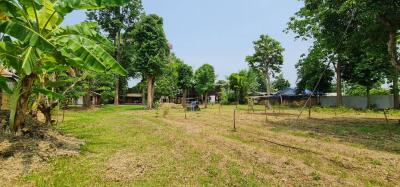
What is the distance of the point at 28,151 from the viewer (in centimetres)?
766

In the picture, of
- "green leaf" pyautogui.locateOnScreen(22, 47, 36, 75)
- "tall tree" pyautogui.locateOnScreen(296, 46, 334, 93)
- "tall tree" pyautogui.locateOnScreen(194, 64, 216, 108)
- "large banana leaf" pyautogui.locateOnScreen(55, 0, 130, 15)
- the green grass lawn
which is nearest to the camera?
the green grass lawn

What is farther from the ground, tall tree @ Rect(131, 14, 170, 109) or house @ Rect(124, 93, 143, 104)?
tall tree @ Rect(131, 14, 170, 109)

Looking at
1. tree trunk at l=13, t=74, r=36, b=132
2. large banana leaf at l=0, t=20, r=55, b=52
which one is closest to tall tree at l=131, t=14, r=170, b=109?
tree trunk at l=13, t=74, r=36, b=132

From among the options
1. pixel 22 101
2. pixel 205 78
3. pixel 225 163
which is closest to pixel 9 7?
pixel 22 101

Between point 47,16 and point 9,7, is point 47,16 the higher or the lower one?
the higher one

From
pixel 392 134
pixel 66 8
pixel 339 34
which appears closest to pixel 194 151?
pixel 66 8

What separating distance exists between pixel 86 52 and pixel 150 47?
26106mm

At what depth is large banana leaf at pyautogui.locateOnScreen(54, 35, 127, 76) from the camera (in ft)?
23.9

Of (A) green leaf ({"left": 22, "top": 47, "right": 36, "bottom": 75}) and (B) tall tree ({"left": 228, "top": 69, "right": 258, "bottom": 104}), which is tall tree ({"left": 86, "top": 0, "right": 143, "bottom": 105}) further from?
(A) green leaf ({"left": 22, "top": 47, "right": 36, "bottom": 75})

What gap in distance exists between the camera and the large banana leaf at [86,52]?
23.9ft

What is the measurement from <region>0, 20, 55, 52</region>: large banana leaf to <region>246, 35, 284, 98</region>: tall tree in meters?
36.8

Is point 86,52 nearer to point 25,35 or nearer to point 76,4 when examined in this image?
point 76,4

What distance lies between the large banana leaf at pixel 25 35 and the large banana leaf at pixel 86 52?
66cm

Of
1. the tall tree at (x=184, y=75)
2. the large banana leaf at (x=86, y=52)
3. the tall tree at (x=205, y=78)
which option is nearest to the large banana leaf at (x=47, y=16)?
the large banana leaf at (x=86, y=52)
